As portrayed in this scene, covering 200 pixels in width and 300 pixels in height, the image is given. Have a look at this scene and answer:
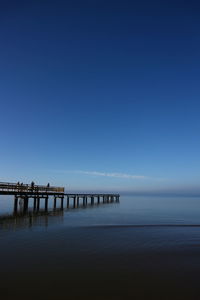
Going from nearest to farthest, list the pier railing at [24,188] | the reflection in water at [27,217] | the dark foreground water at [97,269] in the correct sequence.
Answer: the dark foreground water at [97,269], the reflection in water at [27,217], the pier railing at [24,188]

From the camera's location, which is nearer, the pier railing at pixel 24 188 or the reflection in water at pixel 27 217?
the reflection in water at pixel 27 217

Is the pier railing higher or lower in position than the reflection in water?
higher

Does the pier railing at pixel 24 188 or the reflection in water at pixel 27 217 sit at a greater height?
the pier railing at pixel 24 188

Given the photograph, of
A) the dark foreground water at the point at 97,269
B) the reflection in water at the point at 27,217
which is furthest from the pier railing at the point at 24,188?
the dark foreground water at the point at 97,269

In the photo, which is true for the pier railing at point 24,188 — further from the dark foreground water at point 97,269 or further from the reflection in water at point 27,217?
the dark foreground water at point 97,269

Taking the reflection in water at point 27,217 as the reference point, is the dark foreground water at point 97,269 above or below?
above

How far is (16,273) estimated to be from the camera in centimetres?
770

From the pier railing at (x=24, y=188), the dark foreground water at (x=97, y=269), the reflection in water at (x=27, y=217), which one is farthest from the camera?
the pier railing at (x=24, y=188)

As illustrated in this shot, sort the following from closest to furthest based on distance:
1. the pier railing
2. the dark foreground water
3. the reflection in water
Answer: the dark foreground water → the reflection in water → the pier railing

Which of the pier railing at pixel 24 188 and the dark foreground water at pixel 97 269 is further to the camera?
the pier railing at pixel 24 188

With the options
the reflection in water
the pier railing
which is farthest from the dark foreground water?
the pier railing

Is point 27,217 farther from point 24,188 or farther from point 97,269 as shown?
point 97,269

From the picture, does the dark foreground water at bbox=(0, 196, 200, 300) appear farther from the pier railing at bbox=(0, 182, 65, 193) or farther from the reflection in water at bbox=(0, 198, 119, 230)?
the pier railing at bbox=(0, 182, 65, 193)

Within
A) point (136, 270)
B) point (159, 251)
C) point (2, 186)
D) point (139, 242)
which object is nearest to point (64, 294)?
point (136, 270)
